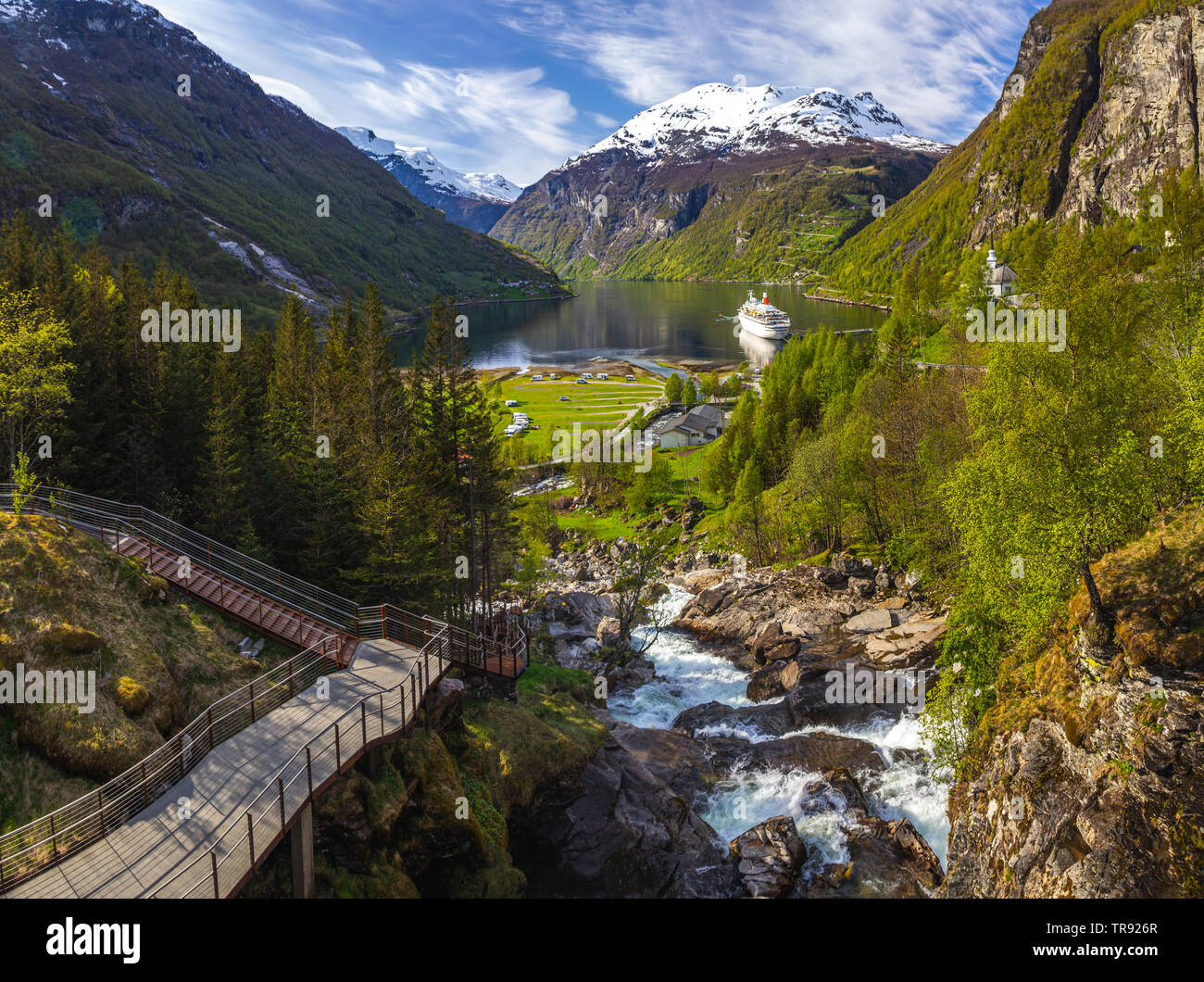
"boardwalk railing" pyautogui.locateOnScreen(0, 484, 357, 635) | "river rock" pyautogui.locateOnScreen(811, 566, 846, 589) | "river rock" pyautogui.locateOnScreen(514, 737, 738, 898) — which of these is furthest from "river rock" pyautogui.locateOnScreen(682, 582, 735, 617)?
"boardwalk railing" pyautogui.locateOnScreen(0, 484, 357, 635)

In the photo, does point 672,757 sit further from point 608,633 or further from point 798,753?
point 608,633

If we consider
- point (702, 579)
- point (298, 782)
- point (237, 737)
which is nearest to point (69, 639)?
point (237, 737)

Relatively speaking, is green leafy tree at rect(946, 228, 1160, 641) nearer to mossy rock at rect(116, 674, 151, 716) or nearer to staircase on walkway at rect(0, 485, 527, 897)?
staircase on walkway at rect(0, 485, 527, 897)

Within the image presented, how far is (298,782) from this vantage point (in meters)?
18.0

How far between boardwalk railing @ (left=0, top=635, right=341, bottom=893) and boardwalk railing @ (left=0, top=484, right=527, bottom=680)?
3.56 metres

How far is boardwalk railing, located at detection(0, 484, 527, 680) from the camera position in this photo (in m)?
26.2

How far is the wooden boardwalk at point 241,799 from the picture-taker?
14695 millimetres

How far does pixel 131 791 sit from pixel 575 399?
133m

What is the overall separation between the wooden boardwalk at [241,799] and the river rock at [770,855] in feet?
45.4

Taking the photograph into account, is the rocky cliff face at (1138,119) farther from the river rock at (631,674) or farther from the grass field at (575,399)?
the river rock at (631,674)

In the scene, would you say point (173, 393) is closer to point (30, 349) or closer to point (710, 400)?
point (30, 349)

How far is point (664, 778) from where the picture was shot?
105 ft

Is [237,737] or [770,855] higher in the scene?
[237,737]

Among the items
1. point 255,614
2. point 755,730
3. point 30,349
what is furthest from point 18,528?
point 755,730
